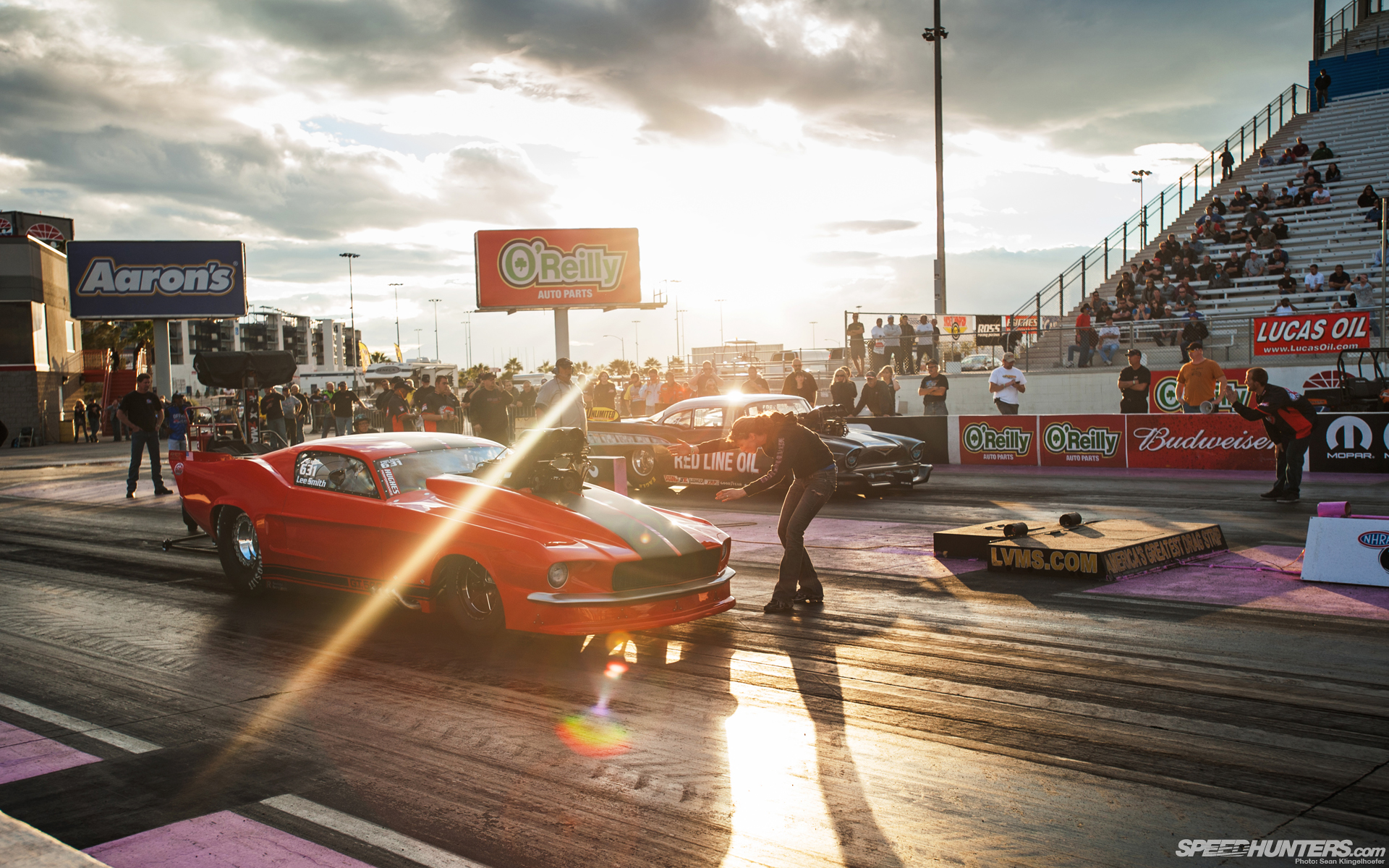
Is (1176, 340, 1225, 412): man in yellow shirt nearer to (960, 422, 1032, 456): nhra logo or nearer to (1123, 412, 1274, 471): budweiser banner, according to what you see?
(1123, 412, 1274, 471): budweiser banner

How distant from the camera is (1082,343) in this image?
24609 mm

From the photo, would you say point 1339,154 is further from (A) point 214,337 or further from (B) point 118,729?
(A) point 214,337

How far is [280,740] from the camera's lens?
4.62 metres

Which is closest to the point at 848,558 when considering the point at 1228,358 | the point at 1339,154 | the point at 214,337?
the point at 1228,358

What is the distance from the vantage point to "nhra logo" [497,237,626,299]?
117 ft

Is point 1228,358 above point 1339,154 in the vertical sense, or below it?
below

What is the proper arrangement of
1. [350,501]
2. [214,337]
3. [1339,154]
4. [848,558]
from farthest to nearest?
[214,337] → [1339,154] → [848,558] → [350,501]

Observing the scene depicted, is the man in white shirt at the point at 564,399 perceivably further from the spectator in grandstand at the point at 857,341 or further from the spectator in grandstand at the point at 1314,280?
the spectator in grandstand at the point at 1314,280

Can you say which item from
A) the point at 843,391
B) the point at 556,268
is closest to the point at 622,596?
the point at 843,391

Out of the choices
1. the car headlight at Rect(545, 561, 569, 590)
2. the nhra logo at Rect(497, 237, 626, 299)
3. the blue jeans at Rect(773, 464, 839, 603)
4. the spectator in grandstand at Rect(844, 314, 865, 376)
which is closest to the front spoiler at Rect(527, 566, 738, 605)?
the car headlight at Rect(545, 561, 569, 590)

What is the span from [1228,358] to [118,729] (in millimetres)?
23509

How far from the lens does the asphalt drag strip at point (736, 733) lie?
3557 mm

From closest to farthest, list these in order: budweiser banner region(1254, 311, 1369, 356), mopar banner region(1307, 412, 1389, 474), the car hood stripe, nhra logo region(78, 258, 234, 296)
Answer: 1. the car hood stripe
2. mopar banner region(1307, 412, 1389, 474)
3. budweiser banner region(1254, 311, 1369, 356)
4. nhra logo region(78, 258, 234, 296)

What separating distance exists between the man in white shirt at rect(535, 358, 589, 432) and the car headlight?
683 cm
